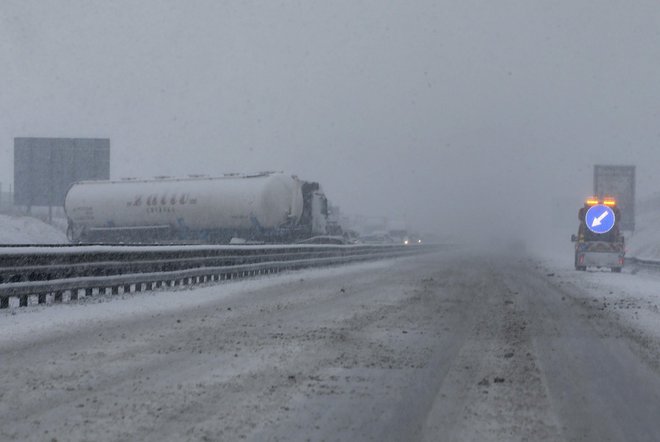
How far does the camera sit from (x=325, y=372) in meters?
7.40

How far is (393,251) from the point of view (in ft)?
153

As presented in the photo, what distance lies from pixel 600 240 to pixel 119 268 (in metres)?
24.7

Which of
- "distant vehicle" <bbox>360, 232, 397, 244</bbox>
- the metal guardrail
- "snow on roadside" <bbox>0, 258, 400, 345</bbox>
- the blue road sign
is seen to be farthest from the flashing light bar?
"distant vehicle" <bbox>360, 232, 397, 244</bbox>

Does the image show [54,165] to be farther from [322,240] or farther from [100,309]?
[100,309]

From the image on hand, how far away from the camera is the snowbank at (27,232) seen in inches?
1538

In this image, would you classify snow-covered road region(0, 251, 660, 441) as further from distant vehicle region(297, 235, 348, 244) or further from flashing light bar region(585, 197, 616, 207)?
distant vehicle region(297, 235, 348, 244)

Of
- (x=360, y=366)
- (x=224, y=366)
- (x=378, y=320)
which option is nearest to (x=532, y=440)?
(x=360, y=366)

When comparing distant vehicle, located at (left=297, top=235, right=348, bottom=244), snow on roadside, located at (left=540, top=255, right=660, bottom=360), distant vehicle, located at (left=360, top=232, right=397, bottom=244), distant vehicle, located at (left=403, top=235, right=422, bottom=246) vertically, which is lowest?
distant vehicle, located at (left=403, top=235, right=422, bottom=246)

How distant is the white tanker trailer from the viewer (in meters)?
35.8

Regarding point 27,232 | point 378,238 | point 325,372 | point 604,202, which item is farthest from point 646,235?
point 325,372

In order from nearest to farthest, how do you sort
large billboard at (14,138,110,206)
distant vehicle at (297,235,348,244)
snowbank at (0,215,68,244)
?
distant vehicle at (297,235,348,244), snowbank at (0,215,68,244), large billboard at (14,138,110,206)

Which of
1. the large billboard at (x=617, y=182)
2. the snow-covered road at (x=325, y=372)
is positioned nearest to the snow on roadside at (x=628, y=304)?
the snow-covered road at (x=325, y=372)

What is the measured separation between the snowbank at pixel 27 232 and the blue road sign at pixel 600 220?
24467mm

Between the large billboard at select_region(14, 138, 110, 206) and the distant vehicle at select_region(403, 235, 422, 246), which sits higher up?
the large billboard at select_region(14, 138, 110, 206)
